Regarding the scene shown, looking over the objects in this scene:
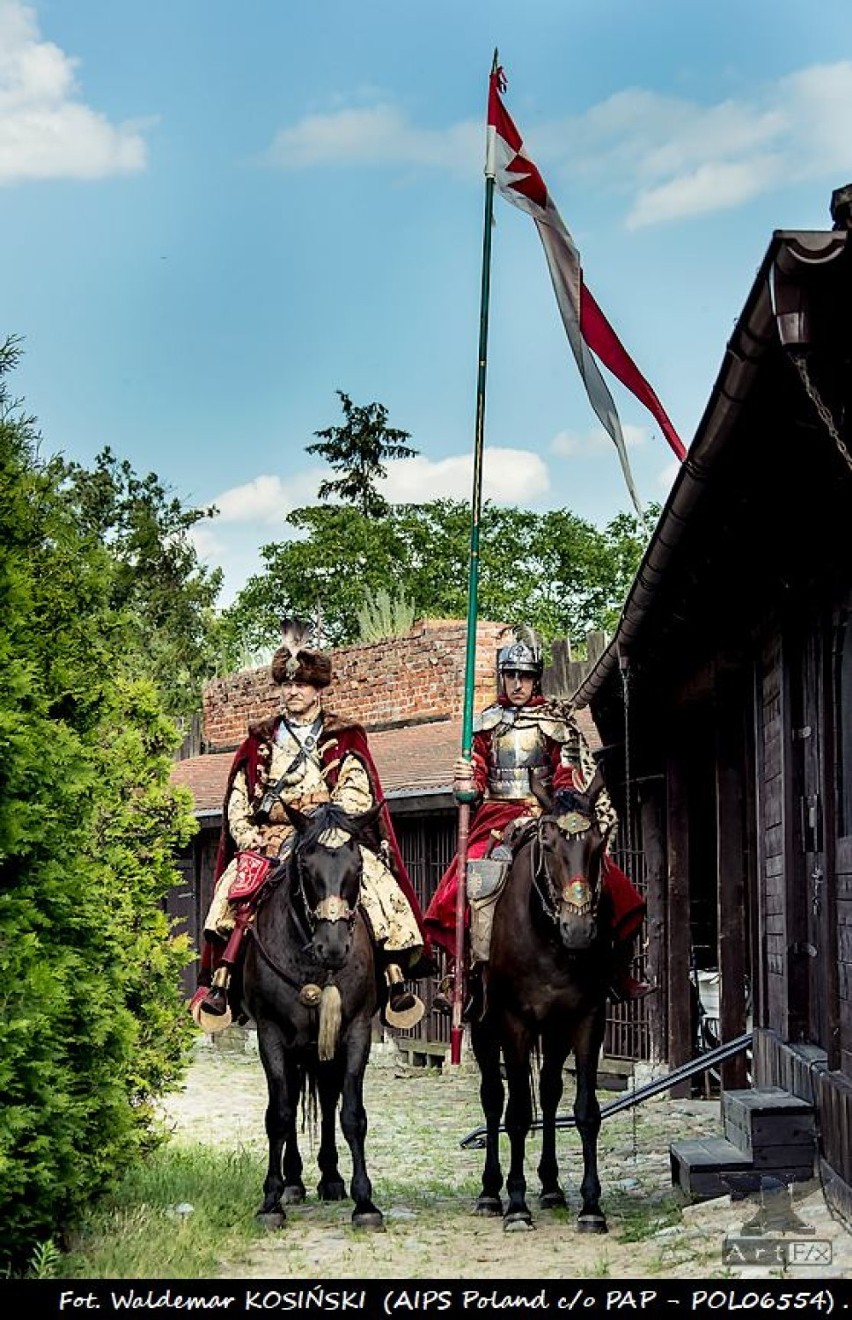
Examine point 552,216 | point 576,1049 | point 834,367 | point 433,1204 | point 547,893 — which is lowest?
point 433,1204

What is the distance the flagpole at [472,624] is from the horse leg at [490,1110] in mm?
132

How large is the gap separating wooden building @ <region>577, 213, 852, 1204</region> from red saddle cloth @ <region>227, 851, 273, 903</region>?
8.03 feet

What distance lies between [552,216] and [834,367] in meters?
4.97

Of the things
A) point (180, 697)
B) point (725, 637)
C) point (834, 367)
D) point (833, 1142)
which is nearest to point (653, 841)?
point (725, 637)

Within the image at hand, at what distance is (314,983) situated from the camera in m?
8.60

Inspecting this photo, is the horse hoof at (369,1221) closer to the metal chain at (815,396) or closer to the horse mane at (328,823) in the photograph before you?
the horse mane at (328,823)

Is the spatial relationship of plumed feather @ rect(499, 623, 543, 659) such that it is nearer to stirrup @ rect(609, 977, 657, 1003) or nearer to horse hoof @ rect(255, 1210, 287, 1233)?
stirrup @ rect(609, 977, 657, 1003)

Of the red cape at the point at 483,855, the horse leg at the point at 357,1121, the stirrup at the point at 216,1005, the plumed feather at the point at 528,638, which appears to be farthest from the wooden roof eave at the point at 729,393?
the stirrup at the point at 216,1005

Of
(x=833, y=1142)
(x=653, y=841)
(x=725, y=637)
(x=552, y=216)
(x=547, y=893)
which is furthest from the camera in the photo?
(x=653, y=841)

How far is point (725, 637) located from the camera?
1108cm

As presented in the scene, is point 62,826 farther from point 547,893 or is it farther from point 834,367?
point 834,367

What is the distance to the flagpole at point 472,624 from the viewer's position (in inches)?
360
